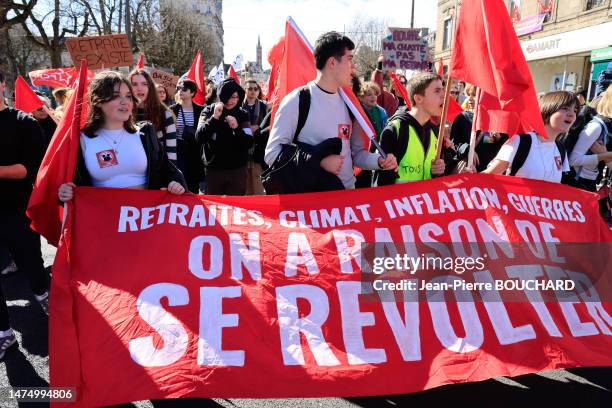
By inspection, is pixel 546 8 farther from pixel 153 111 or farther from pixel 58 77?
pixel 153 111

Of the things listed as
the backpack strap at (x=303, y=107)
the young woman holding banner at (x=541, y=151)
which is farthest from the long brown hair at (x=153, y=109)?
the young woman holding banner at (x=541, y=151)

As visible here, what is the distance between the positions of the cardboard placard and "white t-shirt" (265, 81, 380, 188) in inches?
183

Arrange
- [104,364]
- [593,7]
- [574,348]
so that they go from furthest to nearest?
1. [593,7]
2. [574,348]
3. [104,364]

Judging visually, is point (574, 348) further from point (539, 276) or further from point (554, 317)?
point (539, 276)

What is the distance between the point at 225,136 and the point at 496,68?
2940mm

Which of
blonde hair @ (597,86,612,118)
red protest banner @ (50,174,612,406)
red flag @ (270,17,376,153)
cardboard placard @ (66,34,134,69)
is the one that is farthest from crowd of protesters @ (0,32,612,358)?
cardboard placard @ (66,34,134,69)

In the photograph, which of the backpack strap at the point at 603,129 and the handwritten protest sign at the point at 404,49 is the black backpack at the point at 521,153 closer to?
the backpack strap at the point at 603,129

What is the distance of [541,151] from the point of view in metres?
3.32

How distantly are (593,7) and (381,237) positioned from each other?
21550mm

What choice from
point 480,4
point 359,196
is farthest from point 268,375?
point 480,4

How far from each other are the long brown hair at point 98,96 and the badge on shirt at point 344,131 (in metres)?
1.45

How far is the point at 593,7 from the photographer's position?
62.2 ft

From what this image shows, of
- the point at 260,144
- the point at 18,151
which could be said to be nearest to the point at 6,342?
the point at 18,151

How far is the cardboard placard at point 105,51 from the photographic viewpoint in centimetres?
649
